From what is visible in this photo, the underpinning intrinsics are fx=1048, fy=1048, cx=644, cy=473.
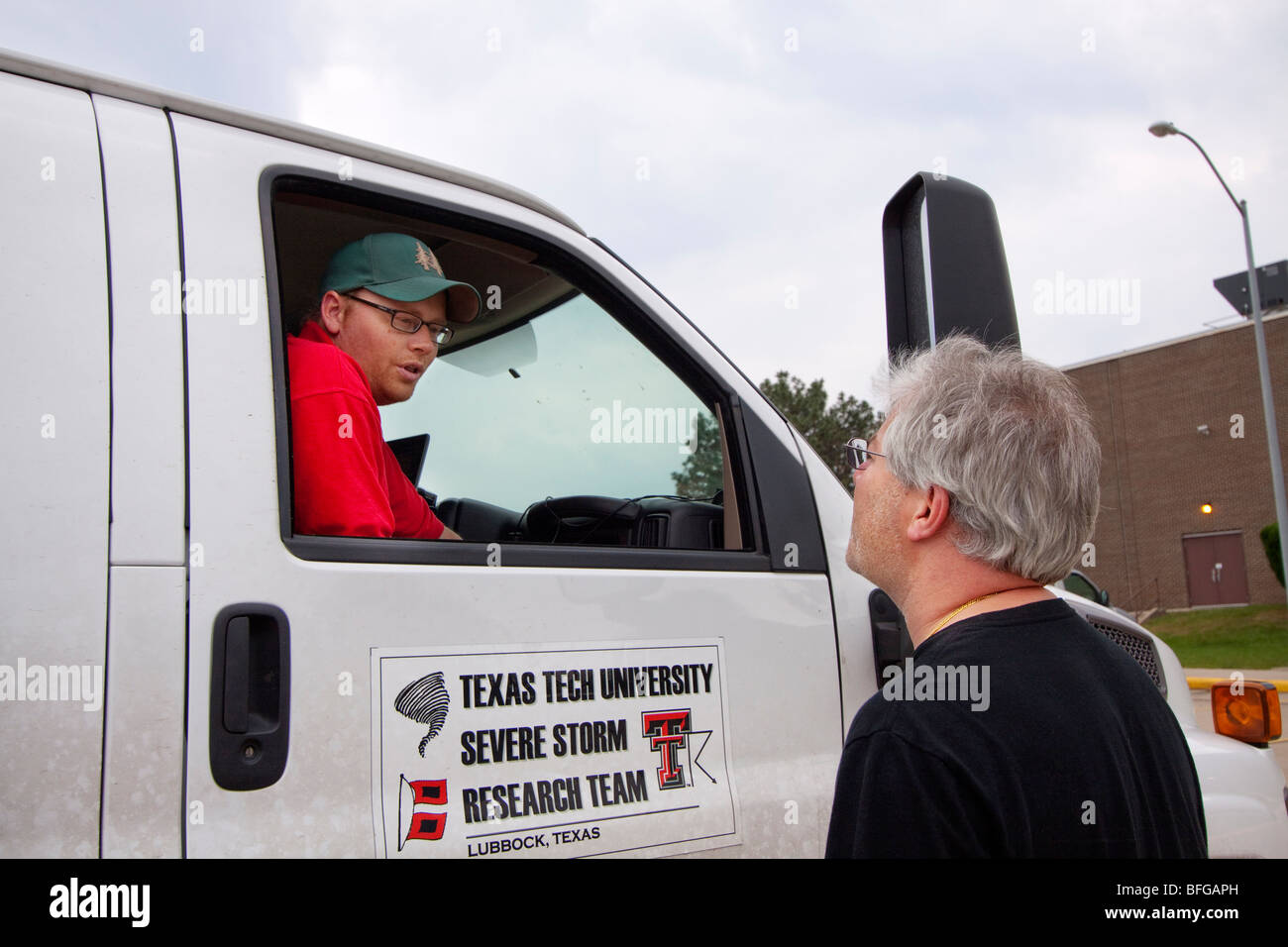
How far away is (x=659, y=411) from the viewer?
2215 millimetres

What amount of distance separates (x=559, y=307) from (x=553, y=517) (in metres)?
0.47

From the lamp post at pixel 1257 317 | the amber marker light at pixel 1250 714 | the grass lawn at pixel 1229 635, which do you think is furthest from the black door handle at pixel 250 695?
the grass lawn at pixel 1229 635

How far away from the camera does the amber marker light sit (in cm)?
257

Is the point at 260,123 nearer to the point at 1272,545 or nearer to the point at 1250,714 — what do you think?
the point at 1250,714

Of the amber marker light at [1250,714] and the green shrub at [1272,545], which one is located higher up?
the green shrub at [1272,545]

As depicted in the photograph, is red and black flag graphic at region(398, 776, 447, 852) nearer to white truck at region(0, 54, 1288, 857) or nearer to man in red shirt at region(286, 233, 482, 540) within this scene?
white truck at region(0, 54, 1288, 857)

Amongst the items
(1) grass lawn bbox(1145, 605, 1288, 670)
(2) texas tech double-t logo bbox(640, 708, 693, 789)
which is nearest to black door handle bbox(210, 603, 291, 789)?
(2) texas tech double-t logo bbox(640, 708, 693, 789)

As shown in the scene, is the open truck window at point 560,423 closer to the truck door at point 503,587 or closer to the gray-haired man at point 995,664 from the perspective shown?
the truck door at point 503,587

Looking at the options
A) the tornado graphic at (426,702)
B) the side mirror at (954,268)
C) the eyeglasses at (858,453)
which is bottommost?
the tornado graphic at (426,702)

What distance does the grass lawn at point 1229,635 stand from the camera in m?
19.8

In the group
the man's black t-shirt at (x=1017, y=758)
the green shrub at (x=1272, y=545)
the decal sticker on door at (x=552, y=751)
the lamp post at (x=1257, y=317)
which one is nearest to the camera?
the man's black t-shirt at (x=1017, y=758)

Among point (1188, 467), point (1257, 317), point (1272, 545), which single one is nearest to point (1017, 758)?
point (1257, 317)

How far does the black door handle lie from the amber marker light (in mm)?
2191

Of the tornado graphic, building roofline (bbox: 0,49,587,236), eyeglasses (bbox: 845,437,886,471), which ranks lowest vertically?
the tornado graphic
